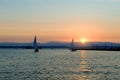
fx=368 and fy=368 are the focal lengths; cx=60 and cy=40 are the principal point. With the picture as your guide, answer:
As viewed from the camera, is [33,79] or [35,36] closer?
[33,79]

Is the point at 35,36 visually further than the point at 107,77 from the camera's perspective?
Yes

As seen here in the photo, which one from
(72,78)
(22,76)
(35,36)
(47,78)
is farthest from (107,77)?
(35,36)

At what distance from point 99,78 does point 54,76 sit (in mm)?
6586

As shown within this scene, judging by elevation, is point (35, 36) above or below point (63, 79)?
above

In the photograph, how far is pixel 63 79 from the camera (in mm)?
49969

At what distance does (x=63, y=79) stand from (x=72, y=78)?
6.54ft

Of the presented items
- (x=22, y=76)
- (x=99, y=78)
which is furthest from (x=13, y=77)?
(x=99, y=78)

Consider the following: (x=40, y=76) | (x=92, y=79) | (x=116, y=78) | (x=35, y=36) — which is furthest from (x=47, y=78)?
(x=35, y=36)

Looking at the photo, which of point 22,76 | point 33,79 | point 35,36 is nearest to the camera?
point 33,79

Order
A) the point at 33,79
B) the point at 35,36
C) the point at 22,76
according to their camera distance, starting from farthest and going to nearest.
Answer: the point at 35,36 < the point at 22,76 < the point at 33,79

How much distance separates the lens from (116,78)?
5141 centimetres

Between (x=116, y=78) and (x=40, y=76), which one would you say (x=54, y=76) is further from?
(x=116, y=78)

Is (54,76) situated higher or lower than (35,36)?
lower

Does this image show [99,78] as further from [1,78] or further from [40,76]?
[1,78]
